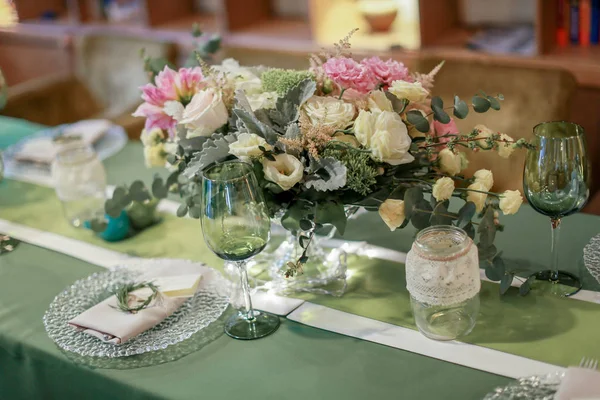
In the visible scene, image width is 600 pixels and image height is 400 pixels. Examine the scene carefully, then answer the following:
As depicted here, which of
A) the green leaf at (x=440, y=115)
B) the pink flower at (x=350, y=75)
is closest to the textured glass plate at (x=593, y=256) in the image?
the green leaf at (x=440, y=115)

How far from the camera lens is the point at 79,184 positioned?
69.3 inches

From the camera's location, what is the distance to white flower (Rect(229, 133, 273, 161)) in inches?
49.0

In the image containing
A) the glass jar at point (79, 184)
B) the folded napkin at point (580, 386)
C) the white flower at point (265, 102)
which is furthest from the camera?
the glass jar at point (79, 184)

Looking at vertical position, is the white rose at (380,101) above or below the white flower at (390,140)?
above

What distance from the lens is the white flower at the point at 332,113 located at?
1.25 m

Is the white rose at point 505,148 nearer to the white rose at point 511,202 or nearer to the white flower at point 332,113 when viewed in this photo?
the white rose at point 511,202

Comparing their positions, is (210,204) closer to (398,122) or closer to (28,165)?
(398,122)

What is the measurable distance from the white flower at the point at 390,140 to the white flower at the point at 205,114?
0.30 m

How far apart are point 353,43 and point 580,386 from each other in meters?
2.30

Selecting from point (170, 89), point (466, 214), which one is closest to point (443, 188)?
point (466, 214)

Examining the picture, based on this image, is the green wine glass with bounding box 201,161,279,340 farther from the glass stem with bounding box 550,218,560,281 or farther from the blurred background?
the blurred background

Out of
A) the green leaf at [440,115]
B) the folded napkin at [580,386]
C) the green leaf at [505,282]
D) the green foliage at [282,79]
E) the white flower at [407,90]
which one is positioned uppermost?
the green foliage at [282,79]

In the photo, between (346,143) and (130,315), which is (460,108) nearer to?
(346,143)

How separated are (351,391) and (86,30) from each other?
3364 mm
